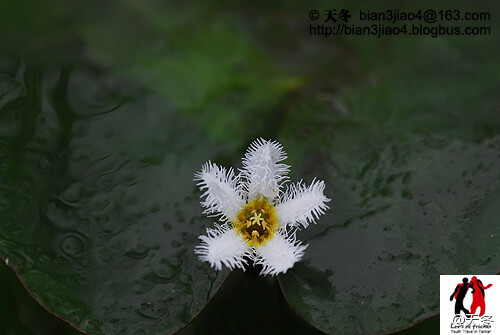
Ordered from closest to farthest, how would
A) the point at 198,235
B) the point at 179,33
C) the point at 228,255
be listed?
the point at 228,255 → the point at 198,235 → the point at 179,33

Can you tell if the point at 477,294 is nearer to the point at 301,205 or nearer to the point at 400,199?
the point at 400,199

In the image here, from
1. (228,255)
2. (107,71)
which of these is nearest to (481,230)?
(228,255)

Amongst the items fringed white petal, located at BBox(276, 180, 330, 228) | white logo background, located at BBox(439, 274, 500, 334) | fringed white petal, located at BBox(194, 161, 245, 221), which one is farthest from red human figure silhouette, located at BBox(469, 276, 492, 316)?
fringed white petal, located at BBox(194, 161, 245, 221)

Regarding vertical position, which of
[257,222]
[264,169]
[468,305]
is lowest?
[468,305]

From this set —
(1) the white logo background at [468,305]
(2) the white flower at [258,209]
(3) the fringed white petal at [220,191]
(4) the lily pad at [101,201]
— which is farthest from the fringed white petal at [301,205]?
(1) the white logo background at [468,305]

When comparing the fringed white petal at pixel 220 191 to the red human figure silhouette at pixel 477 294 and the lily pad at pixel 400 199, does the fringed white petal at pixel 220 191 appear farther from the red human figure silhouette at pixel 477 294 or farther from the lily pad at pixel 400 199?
the red human figure silhouette at pixel 477 294

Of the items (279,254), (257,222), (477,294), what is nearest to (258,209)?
(257,222)

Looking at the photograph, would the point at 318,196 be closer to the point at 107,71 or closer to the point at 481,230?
the point at 481,230
